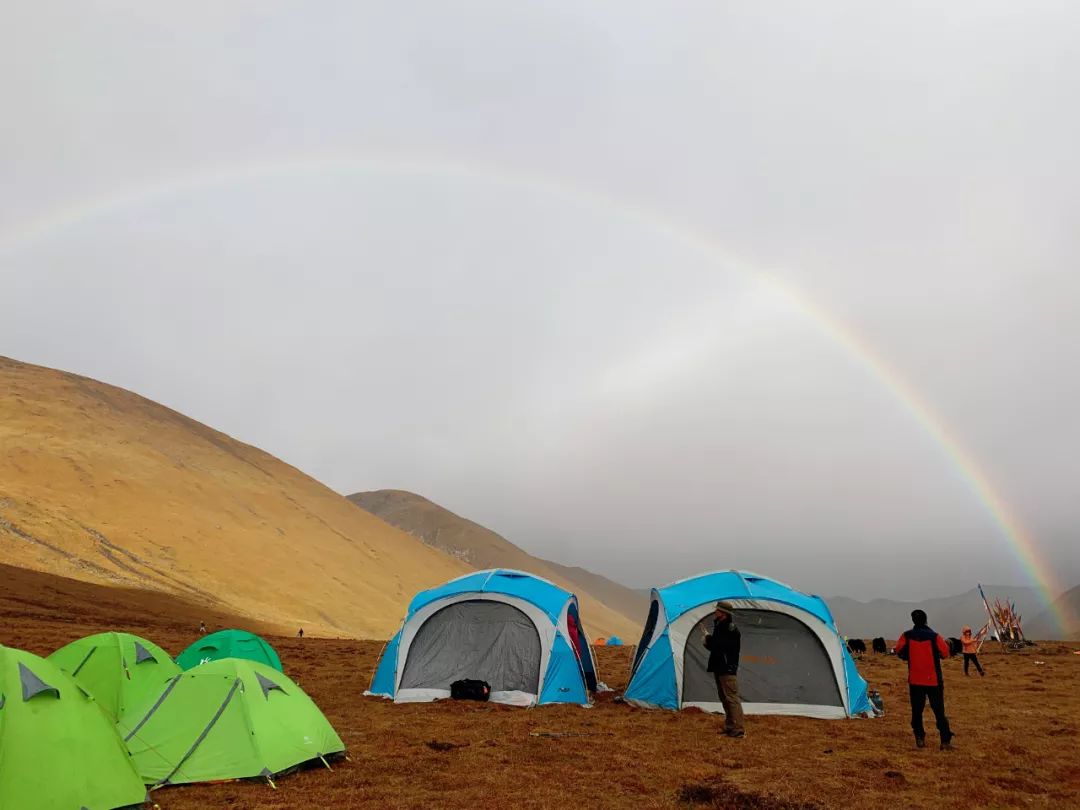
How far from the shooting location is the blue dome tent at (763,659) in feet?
46.6

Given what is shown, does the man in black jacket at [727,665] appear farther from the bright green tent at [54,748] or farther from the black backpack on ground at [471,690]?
the bright green tent at [54,748]

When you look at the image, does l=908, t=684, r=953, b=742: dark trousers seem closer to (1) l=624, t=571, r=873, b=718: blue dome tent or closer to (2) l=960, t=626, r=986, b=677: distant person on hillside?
(1) l=624, t=571, r=873, b=718: blue dome tent

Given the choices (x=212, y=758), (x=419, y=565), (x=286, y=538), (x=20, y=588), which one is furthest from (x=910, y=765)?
(x=419, y=565)

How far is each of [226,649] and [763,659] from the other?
11907mm

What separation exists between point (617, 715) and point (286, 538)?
60045 millimetres

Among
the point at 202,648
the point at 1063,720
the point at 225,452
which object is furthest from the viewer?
the point at 225,452

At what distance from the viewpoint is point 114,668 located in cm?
1177

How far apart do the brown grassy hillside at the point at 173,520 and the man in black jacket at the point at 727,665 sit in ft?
99.9

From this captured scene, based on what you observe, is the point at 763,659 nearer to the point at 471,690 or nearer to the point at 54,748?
the point at 471,690

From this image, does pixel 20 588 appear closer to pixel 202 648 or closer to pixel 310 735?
pixel 202 648

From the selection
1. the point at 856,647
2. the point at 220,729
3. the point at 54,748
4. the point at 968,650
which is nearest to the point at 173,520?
the point at 856,647

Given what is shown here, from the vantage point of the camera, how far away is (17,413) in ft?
217

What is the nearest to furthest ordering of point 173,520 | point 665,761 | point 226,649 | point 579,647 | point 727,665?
point 665,761, point 727,665, point 226,649, point 579,647, point 173,520

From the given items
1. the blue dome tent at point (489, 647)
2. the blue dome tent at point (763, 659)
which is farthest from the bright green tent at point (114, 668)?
the blue dome tent at point (763, 659)
